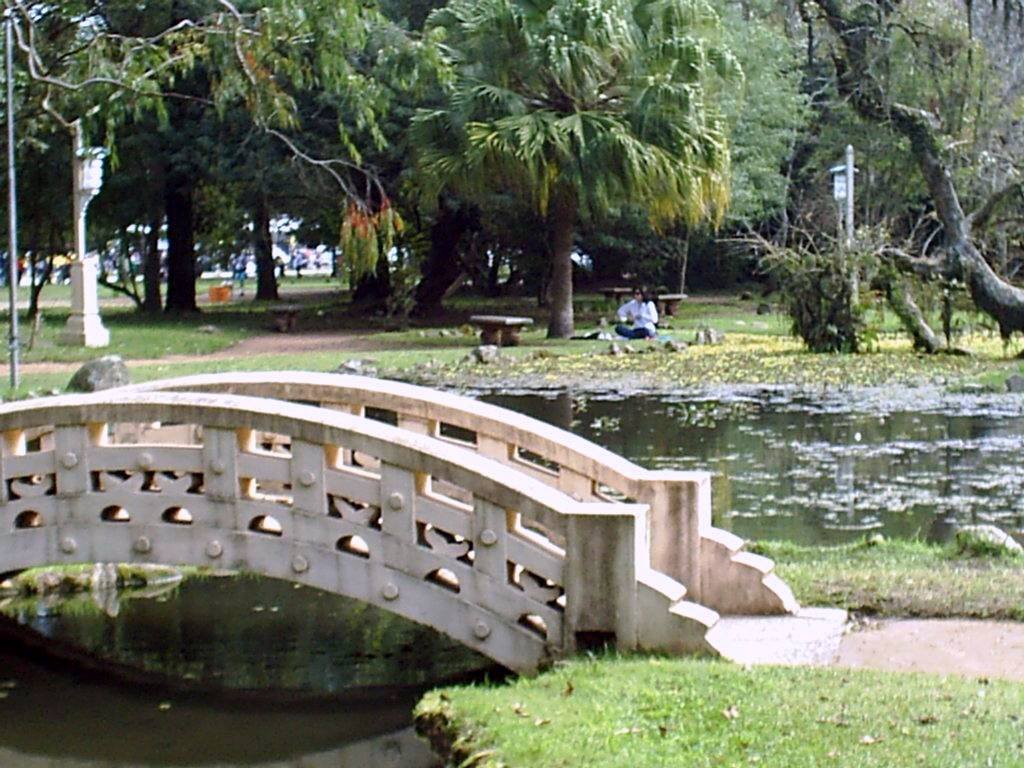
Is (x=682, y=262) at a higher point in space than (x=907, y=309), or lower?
higher

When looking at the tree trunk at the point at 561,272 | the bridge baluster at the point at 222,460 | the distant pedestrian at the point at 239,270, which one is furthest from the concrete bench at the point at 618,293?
the bridge baluster at the point at 222,460

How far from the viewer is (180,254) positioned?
40844 millimetres

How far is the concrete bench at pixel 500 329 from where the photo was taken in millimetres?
30484

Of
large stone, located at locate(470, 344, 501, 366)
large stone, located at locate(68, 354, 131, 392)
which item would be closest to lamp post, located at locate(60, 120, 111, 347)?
large stone, located at locate(470, 344, 501, 366)

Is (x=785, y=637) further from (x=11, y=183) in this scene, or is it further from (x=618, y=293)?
(x=618, y=293)

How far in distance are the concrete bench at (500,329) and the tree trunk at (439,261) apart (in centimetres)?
896

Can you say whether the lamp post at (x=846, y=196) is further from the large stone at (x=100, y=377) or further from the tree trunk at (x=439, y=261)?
the large stone at (x=100, y=377)

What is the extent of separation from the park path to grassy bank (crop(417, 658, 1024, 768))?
16.9 inches

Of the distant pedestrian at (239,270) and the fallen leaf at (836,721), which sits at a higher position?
the distant pedestrian at (239,270)

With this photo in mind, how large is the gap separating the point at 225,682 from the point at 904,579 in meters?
3.98

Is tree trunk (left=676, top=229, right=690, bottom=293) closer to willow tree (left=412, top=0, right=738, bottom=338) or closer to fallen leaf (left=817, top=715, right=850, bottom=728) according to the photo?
willow tree (left=412, top=0, right=738, bottom=338)

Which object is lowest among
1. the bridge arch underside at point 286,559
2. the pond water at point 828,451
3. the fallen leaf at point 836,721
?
the pond water at point 828,451

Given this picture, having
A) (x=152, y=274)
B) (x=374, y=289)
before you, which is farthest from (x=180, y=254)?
(x=374, y=289)

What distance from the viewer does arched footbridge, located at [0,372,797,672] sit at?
7.94 m
